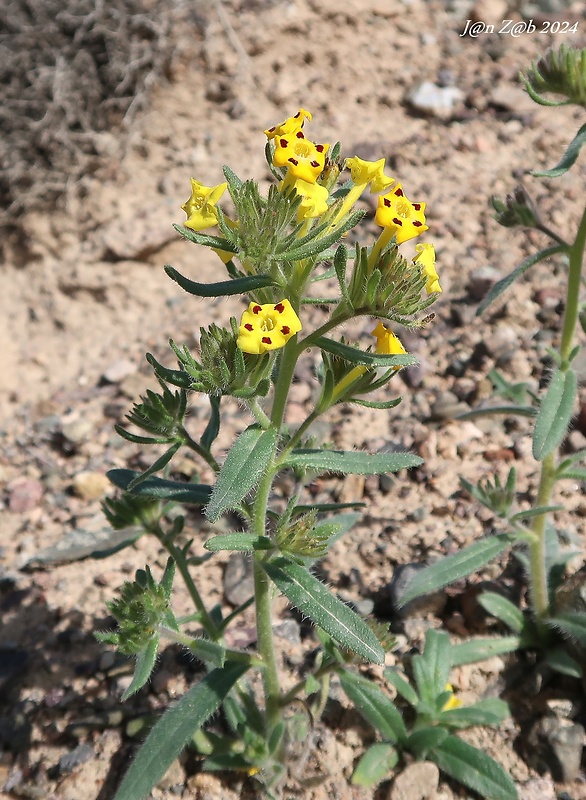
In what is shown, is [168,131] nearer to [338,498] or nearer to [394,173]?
[394,173]

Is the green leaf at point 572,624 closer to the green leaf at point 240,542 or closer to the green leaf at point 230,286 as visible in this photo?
the green leaf at point 240,542

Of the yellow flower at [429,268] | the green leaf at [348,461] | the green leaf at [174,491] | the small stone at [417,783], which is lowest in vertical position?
the small stone at [417,783]

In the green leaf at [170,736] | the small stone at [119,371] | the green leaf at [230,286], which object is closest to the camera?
the green leaf at [230,286]

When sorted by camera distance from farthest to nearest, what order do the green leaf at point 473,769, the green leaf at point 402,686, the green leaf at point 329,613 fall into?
the green leaf at point 402,686 < the green leaf at point 473,769 < the green leaf at point 329,613

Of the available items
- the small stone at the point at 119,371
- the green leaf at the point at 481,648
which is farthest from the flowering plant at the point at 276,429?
the small stone at the point at 119,371

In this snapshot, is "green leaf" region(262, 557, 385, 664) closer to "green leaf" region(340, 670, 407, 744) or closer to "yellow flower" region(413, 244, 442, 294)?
"green leaf" region(340, 670, 407, 744)

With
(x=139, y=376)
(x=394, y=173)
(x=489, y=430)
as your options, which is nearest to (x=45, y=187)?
(x=139, y=376)

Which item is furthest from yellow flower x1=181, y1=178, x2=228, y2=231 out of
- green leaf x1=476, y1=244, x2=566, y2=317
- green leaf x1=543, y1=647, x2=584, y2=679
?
green leaf x1=543, y1=647, x2=584, y2=679
